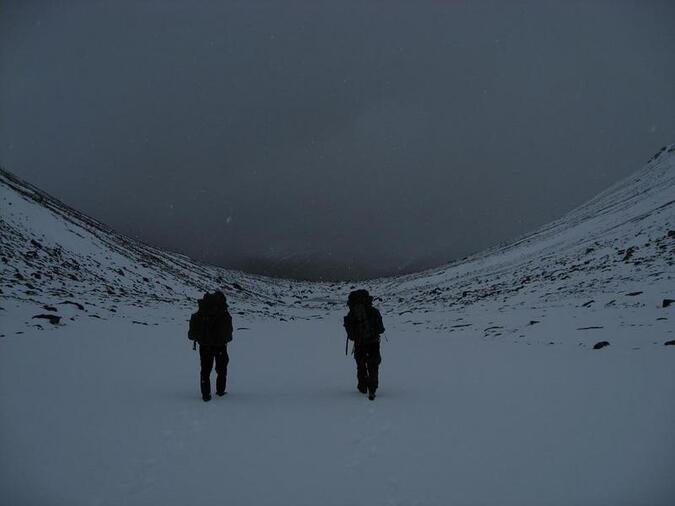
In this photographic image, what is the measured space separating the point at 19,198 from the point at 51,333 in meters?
34.9

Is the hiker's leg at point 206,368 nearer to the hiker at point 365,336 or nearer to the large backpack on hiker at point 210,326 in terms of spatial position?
the large backpack on hiker at point 210,326

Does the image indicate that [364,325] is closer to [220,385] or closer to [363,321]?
[363,321]

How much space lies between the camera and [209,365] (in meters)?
8.19

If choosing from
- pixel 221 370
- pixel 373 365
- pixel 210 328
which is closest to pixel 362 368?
pixel 373 365

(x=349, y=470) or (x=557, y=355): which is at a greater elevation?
(x=557, y=355)

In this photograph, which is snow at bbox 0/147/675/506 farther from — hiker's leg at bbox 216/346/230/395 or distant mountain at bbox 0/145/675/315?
distant mountain at bbox 0/145/675/315

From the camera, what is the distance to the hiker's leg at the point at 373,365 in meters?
8.29

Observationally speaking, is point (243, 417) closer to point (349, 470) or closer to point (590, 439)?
point (349, 470)

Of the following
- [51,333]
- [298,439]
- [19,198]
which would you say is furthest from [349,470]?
[19,198]

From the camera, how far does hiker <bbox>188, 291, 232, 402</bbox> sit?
8.14 m

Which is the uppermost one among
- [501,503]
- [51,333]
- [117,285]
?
[117,285]

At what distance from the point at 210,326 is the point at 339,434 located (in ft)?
11.6

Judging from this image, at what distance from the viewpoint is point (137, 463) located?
509 cm

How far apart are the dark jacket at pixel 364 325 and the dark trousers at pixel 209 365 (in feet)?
8.55
